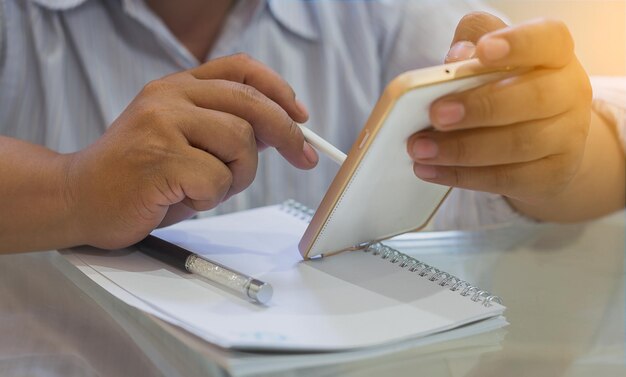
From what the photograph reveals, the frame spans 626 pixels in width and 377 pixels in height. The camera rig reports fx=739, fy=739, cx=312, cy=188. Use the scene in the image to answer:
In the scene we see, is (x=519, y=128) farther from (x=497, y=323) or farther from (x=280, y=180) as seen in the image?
(x=280, y=180)

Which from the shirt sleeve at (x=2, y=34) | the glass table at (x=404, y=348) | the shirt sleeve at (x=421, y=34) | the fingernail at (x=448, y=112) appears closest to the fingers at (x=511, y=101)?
the fingernail at (x=448, y=112)

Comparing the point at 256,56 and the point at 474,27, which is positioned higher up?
the point at 474,27

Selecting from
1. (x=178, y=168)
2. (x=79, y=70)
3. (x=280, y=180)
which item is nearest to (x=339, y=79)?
(x=280, y=180)

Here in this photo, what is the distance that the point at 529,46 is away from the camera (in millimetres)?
364

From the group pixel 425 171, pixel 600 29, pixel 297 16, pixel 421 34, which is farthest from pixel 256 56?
pixel 600 29

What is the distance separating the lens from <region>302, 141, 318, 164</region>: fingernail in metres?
0.46

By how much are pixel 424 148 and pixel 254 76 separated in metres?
0.14

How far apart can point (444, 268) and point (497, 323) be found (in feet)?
0.32

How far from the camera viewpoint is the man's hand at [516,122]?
0.36 metres

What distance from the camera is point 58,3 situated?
665 millimetres

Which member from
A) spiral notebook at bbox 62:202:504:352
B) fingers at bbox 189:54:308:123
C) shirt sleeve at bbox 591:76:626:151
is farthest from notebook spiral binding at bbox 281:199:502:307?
shirt sleeve at bbox 591:76:626:151

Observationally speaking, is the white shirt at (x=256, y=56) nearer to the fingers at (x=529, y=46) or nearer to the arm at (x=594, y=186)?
the arm at (x=594, y=186)

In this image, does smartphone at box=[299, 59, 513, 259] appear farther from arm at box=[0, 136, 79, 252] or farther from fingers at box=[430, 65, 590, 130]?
arm at box=[0, 136, 79, 252]

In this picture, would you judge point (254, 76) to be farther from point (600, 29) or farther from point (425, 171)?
point (600, 29)
